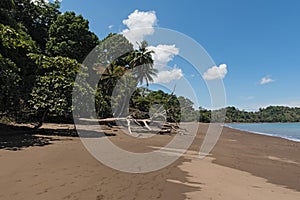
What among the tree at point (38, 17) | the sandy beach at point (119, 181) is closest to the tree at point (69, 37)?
the tree at point (38, 17)

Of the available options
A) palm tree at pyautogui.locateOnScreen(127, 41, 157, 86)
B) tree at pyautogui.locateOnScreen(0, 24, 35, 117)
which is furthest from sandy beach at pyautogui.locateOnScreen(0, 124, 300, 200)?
palm tree at pyautogui.locateOnScreen(127, 41, 157, 86)

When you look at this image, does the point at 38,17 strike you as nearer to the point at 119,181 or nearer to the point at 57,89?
the point at 57,89

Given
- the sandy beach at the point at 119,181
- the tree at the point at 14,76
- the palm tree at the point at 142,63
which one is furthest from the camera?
the palm tree at the point at 142,63

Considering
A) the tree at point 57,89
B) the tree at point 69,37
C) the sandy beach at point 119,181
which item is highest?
the tree at point 69,37

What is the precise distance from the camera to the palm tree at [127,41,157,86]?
35662 millimetres

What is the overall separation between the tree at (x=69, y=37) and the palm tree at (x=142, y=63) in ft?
33.0

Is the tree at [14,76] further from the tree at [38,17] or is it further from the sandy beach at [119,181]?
the tree at [38,17]

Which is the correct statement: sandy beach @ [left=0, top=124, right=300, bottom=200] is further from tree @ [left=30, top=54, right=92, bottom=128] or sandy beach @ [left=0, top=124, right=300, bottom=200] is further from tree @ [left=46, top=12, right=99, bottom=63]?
tree @ [left=46, top=12, right=99, bottom=63]

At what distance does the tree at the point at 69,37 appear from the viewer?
2400 centimetres

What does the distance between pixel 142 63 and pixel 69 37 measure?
44.0 ft

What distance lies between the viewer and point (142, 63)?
3594cm

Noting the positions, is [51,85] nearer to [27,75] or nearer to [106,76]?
[27,75]

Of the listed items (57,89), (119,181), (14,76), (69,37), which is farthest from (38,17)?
(119,181)

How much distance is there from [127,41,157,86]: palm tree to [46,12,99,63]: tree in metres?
10.1
